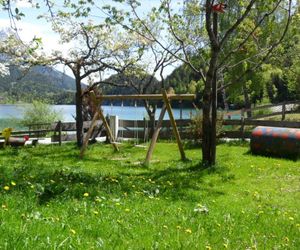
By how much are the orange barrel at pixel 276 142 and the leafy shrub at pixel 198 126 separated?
442 centimetres

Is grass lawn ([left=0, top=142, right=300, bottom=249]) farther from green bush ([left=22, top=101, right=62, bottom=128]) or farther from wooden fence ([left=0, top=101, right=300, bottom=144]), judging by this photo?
green bush ([left=22, top=101, right=62, bottom=128])

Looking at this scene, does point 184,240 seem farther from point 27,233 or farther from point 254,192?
point 254,192

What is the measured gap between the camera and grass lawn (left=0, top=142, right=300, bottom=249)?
4652 millimetres

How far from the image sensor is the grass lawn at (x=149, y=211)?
4.65 m

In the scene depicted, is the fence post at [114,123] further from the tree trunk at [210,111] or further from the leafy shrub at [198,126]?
the tree trunk at [210,111]

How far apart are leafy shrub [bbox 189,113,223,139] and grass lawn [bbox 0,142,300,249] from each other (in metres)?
8.84

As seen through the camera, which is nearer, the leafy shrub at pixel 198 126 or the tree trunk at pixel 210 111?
the tree trunk at pixel 210 111

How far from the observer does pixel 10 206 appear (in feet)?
18.3

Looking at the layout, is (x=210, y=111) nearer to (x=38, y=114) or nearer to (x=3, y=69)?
(x=3, y=69)

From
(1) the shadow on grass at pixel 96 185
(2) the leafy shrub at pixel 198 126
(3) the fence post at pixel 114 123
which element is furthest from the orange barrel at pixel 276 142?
(3) the fence post at pixel 114 123

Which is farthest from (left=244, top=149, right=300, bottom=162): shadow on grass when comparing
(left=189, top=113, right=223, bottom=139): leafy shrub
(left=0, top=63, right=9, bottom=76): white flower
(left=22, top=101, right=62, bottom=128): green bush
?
(left=22, top=101, right=62, bottom=128): green bush

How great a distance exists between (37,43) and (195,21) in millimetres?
17198

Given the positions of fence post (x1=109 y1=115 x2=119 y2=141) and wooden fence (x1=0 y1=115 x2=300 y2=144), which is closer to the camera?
wooden fence (x1=0 y1=115 x2=300 y2=144)

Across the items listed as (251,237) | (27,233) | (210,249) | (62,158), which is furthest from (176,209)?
(62,158)
